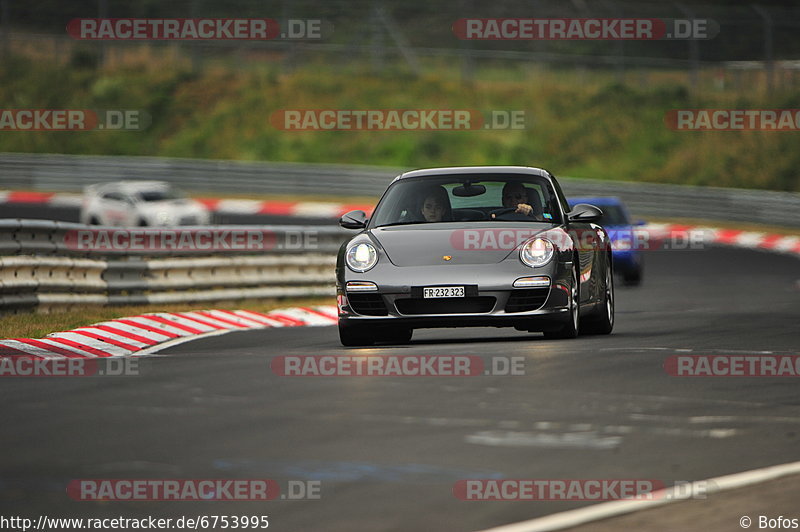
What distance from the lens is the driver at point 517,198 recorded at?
42.4ft

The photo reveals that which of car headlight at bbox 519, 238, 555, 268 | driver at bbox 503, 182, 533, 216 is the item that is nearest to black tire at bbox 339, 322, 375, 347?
car headlight at bbox 519, 238, 555, 268

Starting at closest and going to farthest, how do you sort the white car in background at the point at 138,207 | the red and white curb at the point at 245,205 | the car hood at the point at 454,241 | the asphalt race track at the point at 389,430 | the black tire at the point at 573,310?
the asphalt race track at the point at 389,430 → the car hood at the point at 454,241 → the black tire at the point at 573,310 → the white car in background at the point at 138,207 → the red and white curb at the point at 245,205

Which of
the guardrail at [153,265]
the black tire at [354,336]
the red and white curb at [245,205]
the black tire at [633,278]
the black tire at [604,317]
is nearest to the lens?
the black tire at [354,336]

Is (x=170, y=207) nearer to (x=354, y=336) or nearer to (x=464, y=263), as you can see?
(x=354, y=336)

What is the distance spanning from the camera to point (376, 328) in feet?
40.1

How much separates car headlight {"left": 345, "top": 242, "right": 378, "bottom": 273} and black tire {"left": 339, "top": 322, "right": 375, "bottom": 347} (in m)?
0.47

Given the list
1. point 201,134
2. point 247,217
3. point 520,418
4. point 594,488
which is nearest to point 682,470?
point 594,488

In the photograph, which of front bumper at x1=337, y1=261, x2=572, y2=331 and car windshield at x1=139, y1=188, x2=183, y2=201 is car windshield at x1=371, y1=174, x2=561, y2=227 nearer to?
front bumper at x1=337, y1=261, x2=572, y2=331

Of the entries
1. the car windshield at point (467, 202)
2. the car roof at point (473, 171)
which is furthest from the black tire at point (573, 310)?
the car roof at point (473, 171)

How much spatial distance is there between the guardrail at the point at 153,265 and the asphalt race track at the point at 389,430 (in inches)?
151

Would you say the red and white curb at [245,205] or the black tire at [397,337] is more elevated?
the red and white curb at [245,205]

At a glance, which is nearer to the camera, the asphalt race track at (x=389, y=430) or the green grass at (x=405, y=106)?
the asphalt race track at (x=389, y=430)

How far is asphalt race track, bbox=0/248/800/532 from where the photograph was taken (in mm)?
6289

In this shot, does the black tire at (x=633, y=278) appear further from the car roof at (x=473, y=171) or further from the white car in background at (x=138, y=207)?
the white car in background at (x=138, y=207)
